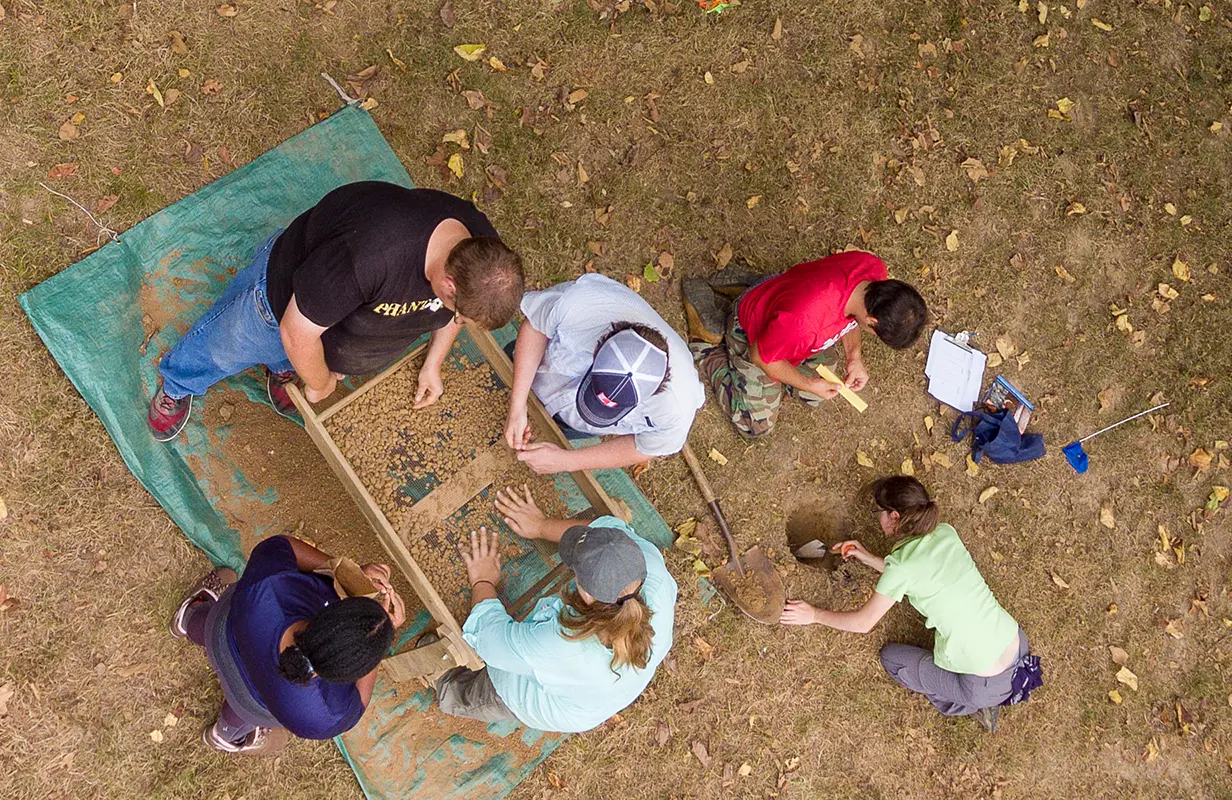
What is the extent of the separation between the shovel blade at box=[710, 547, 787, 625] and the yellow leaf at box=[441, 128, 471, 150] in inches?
137

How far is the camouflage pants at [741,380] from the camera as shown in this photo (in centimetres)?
531

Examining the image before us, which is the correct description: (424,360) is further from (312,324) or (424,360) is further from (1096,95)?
(1096,95)

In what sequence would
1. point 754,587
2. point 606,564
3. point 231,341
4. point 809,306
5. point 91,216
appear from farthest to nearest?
point 754,587, point 809,306, point 91,216, point 231,341, point 606,564

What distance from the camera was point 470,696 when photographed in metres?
4.48

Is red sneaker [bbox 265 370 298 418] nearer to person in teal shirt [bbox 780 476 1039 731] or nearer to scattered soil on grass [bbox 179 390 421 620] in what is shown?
scattered soil on grass [bbox 179 390 421 620]

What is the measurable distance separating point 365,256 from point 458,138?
242 cm

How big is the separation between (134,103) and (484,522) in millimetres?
3312

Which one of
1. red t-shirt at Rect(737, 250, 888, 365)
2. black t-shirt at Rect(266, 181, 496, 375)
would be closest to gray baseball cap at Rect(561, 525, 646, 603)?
black t-shirt at Rect(266, 181, 496, 375)

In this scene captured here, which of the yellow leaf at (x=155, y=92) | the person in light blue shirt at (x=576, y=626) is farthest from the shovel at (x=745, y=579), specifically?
the yellow leaf at (x=155, y=92)

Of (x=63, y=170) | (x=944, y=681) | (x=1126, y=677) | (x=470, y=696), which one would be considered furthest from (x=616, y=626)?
(x=1126, y=677)

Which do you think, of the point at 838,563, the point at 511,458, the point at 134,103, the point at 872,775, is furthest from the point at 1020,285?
the point at 134,103

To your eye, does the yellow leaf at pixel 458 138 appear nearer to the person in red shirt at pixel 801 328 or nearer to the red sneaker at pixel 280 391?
the red sneaker at pixel 280 391

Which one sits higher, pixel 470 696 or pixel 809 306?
pixel 809 306

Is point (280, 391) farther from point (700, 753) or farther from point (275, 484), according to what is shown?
point (700, 753)
